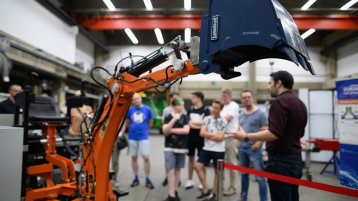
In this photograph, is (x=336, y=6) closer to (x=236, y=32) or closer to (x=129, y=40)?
(x=236, y=32)

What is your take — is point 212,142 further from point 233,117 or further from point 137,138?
point 137,138

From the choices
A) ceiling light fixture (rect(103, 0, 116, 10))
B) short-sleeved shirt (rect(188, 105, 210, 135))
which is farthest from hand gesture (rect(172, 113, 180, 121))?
ceiling light fixture (rect(103, 0, 116, 10))

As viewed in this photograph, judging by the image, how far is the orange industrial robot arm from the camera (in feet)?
6.03

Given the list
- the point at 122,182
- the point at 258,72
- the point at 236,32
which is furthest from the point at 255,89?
the point at 236,32

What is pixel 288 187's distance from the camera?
194cm

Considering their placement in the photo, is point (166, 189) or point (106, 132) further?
point (166, 189)

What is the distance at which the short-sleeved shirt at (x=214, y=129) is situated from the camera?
339 cm

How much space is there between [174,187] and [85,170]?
5.55 feet

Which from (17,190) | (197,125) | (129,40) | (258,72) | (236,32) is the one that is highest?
(258,72)

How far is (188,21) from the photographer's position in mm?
1738

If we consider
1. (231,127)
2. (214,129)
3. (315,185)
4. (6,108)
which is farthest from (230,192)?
(6,108)

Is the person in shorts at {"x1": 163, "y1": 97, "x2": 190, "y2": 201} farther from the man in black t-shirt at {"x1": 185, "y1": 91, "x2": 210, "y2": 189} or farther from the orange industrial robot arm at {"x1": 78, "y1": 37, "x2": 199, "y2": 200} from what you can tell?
the orange industrial robot arm at {"x1": 78, "y1": 37, "x2": 199, "y2": 200}

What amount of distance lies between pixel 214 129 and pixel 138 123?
1542 mm

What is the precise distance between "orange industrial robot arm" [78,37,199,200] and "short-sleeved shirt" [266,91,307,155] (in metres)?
1.14
